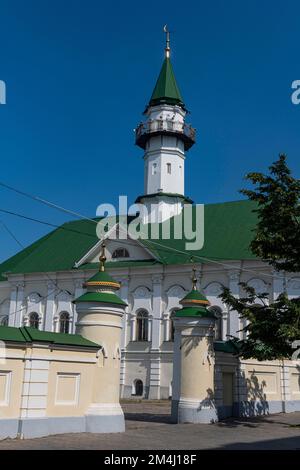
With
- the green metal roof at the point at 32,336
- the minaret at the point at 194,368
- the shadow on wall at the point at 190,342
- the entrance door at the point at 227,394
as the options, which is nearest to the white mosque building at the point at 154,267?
the entrance door at the point at 227,394

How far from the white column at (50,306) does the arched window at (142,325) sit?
6.62 metres

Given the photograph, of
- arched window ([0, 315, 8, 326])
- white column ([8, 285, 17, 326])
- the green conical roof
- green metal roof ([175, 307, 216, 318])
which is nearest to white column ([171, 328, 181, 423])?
green metal roof ([175, 307, 216, 318])

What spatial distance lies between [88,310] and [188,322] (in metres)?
4.67

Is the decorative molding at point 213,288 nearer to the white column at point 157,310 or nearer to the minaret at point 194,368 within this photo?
the white column at point 157,310

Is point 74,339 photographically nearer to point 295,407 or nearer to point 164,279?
point 295,407

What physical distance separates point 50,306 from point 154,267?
861 centimetres

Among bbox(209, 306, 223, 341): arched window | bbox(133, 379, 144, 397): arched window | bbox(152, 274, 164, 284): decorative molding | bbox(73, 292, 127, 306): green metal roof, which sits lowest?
bbox(133, 379, 144, 397): arched window

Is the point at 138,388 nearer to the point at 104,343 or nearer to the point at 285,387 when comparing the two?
the point at 285,387

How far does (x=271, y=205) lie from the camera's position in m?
18.4

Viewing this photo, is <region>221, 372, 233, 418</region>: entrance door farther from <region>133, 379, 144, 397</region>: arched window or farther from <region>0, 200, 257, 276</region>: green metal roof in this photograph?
<region>133, 379, 144, 397</region>: arched window

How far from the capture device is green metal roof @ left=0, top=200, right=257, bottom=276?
34.5m

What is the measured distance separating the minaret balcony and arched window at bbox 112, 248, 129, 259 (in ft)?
32.8

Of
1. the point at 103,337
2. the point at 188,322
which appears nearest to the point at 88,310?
the point at 103,337

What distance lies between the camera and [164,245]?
36.7 metres
